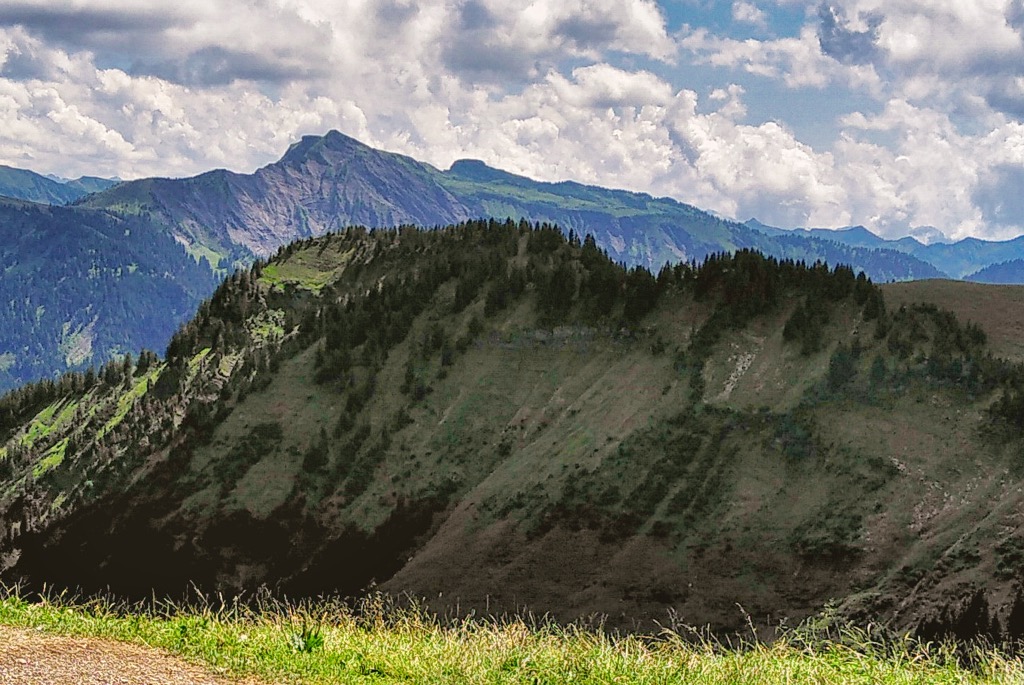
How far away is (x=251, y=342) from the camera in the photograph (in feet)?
303

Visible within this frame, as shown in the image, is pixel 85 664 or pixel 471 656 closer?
pixel 85 664

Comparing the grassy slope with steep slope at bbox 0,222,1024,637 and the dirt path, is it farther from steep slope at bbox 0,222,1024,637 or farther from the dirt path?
the dirt path

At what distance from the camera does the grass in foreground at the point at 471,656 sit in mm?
10375

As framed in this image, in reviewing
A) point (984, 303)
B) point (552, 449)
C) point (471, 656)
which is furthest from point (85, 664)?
point (984, 303)

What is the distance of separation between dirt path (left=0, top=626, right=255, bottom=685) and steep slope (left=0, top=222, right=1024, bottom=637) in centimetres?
3448

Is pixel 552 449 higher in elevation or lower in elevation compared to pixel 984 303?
lower

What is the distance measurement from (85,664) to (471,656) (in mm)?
4738

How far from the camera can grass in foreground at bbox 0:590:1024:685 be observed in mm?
10375

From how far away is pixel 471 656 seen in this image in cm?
1110

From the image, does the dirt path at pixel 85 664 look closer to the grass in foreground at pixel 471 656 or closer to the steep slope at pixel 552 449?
the grass in foreground at pixel 471 656

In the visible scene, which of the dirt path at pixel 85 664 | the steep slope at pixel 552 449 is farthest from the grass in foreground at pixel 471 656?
the steep slope at pixel 552 449

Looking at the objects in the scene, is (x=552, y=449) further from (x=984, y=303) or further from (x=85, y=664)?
(x=85, y=664)

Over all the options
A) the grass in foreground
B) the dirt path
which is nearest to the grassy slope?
the grass in foreground

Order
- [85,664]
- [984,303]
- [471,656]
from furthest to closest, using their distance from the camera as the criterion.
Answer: [984,303]
[471,656]
[85,664]
